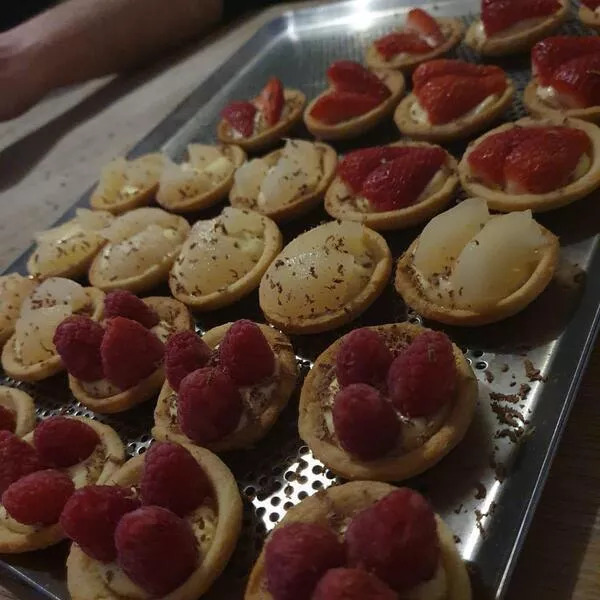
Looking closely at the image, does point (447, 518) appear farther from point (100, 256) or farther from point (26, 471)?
point (100, 256)

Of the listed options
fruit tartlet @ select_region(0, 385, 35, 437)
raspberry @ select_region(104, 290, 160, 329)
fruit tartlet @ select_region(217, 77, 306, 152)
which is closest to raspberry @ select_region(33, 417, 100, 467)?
fruit tartlet @ select_region(0, 385, 35, 437)

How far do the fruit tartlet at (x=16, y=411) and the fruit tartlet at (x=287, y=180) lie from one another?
3.03 feet

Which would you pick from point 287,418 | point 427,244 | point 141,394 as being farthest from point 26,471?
point 427,244

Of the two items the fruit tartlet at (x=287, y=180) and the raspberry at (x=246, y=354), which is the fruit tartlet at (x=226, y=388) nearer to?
the raspberry at (x=246, y=354)

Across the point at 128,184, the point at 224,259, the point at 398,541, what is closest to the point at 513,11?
the point at 224,259

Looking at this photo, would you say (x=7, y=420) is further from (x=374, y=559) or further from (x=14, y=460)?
(x=374, y=559)

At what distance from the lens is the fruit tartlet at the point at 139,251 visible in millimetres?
2330

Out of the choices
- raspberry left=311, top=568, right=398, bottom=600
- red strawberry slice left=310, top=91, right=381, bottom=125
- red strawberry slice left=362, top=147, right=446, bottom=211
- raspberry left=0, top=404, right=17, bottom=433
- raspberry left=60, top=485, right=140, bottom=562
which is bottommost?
raspberry left=0, top=404, right=17, bottom=433

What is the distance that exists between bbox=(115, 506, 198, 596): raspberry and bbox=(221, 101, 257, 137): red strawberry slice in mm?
1705

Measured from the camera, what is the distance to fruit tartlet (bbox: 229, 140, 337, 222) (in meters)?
2.33

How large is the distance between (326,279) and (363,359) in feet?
1.29

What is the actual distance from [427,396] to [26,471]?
1.01 m

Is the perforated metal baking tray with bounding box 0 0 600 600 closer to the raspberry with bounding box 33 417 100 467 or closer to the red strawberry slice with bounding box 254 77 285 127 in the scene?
the raspberry with bounding box 33 417 100 467

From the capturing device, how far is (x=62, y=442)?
1.77m
